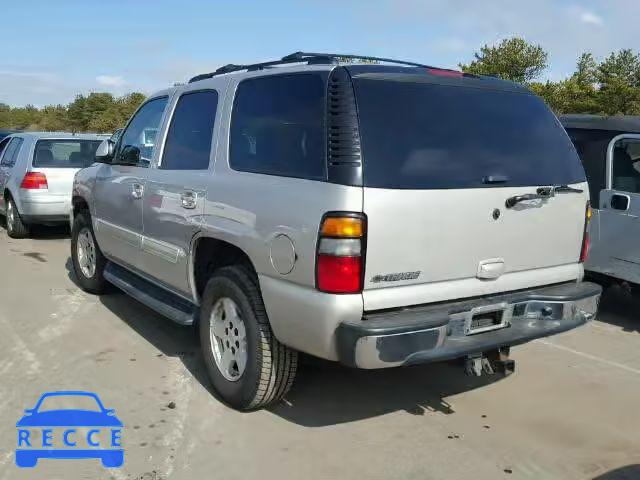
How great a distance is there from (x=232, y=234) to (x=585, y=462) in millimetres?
2257

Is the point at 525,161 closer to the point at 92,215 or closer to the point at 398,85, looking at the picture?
the point at 398,85

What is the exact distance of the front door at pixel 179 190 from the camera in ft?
13.3

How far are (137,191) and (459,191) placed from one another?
8.59 feet

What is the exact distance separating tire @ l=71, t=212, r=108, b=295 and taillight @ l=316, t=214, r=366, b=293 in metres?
3.57

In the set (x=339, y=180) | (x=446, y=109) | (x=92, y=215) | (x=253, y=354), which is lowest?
(x=253, y=354)

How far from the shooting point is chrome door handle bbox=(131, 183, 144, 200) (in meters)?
4.78

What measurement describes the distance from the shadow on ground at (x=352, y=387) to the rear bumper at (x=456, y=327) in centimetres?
78

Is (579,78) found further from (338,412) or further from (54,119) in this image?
(54,119)

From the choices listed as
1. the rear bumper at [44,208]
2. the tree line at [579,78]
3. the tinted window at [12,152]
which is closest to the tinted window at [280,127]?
the rear bumper at [44,208]

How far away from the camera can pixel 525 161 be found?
366cm

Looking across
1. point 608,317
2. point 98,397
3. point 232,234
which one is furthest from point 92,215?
point 608,317

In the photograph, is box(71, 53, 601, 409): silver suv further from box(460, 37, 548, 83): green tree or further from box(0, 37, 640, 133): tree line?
box(460, 37, 548, 83): green tree

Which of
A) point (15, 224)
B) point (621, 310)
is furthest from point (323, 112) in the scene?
point (15, 224)

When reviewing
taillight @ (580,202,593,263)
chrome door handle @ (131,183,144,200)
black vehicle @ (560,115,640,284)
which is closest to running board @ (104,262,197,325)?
chrome door handle @ (131,183,144,200)
